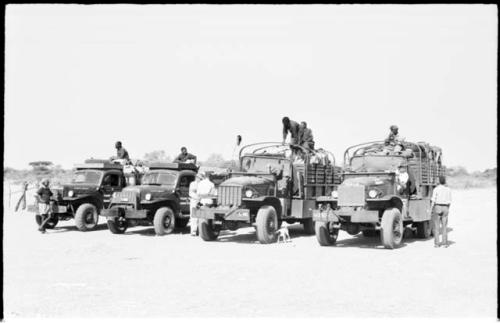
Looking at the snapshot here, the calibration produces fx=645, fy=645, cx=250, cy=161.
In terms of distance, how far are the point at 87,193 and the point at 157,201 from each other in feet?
8.63

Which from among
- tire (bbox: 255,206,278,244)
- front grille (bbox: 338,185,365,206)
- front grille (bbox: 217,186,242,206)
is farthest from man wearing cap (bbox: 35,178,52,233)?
front grille (bbox: 338,185,365,206)

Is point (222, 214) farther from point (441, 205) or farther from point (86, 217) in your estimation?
point (86, 217)

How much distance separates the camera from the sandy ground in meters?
7.07

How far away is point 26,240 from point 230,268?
6.78m

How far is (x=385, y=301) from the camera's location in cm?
743

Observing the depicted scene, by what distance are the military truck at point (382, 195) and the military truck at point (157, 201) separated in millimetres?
4406

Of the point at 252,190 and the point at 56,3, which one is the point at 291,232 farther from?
the point at 56,3

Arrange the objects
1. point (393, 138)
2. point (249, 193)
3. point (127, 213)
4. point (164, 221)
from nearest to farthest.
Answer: point (249, 193) < point (393, 138) < point (127, 213) < point (164, 221)

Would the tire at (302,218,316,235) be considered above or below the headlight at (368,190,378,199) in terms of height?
below

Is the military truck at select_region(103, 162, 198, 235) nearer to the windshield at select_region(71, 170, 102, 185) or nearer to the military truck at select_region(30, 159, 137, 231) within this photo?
the military truck at select_region(30, 159, 137, 231)

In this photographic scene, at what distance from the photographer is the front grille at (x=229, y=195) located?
1452 cm

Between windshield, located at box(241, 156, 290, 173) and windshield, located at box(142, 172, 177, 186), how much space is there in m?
2.25

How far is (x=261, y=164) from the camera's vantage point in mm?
16125

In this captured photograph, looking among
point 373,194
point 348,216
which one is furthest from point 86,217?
point 373,194
